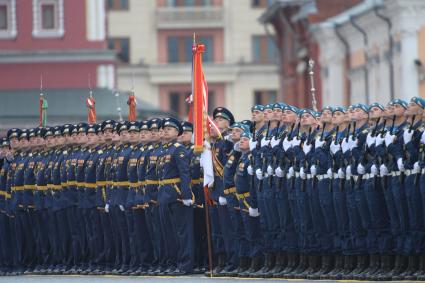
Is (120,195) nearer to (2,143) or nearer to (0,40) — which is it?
(2,143)

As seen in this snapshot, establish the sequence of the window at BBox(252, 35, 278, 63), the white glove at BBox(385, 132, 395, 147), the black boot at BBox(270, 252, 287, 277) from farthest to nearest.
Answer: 1. the window at BBox(252, 35, 278, 63)
2. the black boot at BBox(270, 252, 287, 277)
3. the white glove at BBox(385, 132, 395, 147)

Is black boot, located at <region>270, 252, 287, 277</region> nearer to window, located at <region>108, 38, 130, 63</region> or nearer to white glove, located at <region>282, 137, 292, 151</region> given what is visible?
white glove, located at <region>282, 137, 292, 151</region>

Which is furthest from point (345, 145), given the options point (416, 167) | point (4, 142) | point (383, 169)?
point (4, 142)

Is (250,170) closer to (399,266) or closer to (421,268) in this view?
(399,266)

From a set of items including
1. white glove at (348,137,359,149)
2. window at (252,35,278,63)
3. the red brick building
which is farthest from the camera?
window at (252,35,278,63)

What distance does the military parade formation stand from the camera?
20594 millimetres

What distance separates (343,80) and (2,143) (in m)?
23.4

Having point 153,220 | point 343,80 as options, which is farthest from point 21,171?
point 343,80

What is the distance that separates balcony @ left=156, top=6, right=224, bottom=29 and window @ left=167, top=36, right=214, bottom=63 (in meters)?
0.67

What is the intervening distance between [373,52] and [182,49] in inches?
1916

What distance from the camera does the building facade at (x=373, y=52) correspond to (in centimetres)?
4128

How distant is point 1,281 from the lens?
24.0 metres

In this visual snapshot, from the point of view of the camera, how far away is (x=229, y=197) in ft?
74.1

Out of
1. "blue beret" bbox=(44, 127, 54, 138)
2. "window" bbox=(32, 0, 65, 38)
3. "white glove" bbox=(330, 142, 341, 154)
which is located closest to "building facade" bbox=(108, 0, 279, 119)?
"window" bbox=(32, 0, 65, 38)
